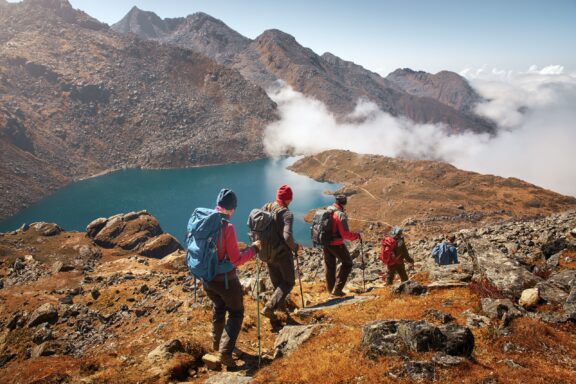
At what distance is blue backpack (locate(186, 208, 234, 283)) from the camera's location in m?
7.42

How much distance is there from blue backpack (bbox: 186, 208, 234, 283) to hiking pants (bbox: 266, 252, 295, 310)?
2175 millimetres

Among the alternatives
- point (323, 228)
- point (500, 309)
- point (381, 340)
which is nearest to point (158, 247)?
point (323, 228)

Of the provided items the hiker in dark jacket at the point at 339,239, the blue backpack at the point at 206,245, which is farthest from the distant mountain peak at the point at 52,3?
the blue backpack at the point at 206,245

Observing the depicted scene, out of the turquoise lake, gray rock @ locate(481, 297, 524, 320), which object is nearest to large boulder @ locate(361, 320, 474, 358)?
gray rock @ locate(481, 297, 524, 320)

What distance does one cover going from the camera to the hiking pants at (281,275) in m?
9.53

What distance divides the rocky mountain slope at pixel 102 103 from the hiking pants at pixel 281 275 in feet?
360

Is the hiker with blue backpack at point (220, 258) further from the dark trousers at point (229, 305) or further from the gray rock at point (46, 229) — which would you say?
the gray rock at point (46, 229)

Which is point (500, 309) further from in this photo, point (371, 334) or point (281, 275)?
point (281, 275)

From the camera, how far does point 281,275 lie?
32.3 ft

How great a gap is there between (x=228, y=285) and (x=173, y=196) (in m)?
99.6

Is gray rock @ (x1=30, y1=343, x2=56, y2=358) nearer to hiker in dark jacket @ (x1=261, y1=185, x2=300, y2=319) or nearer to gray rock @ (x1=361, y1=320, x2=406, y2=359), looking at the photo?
hiker in dark jacket @ (x1=261, y1=185, x2=300, y2=319)

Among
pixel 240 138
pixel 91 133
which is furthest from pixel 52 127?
pixel 240 138

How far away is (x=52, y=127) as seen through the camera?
12788 cm

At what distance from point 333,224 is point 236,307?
15.3 ft
